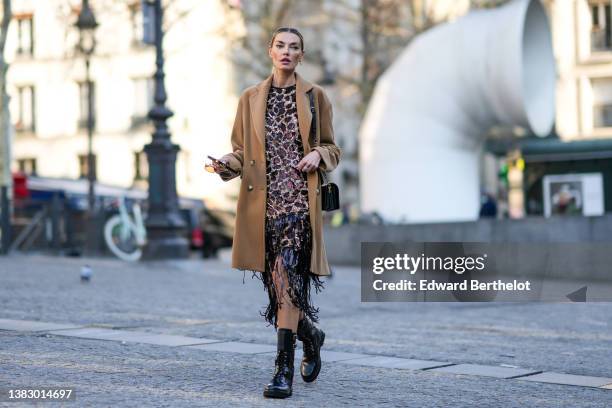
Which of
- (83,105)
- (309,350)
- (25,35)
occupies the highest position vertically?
(25,35)

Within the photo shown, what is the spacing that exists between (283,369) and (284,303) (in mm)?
383

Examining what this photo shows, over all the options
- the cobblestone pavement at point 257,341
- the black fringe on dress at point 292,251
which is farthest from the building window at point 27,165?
the black fringe on dress at point 292,251

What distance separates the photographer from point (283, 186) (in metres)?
6.71

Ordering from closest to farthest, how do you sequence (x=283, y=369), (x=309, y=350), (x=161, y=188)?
(x=283, y=369) < (x=309, y=350) < (x=161, y=188)

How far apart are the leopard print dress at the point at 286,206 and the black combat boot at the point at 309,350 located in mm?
127

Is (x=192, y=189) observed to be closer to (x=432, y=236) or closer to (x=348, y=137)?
(x=348, y=137)

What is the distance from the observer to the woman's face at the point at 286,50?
22.2 ft

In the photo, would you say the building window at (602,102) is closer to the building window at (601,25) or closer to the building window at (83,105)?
the building window at (601,25)

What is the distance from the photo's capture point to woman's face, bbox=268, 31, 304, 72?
676 cm

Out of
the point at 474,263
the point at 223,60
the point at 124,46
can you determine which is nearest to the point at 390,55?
the point at 223,60

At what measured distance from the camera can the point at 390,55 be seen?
151 feet

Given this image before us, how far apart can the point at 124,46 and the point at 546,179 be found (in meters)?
23.6

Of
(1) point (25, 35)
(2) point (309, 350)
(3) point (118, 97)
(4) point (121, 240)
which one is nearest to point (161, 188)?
(4) point (121, 240)

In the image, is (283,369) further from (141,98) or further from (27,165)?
(27,165)
